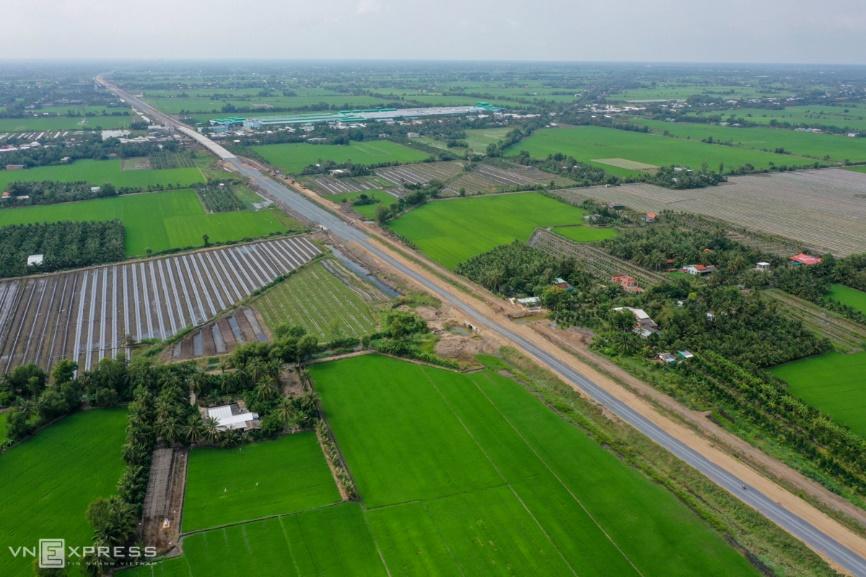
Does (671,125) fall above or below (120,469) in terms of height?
above

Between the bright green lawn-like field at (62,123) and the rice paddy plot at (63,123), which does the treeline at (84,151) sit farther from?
the bright green lawn-like field at (62,123)

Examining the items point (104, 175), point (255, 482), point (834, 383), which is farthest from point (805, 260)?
point (104, 175)

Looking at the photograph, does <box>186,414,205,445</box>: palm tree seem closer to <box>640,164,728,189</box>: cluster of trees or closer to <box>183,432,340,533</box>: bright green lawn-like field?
<box>183,432,340,533</box>: bright green lawn-like field

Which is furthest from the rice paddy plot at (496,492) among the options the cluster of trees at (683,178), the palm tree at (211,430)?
the cluster of trees at (683,178)

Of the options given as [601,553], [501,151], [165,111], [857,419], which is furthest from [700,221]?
[165,111]

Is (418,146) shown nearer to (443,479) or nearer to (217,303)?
(217,303)

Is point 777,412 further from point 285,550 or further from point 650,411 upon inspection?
point 285,550
